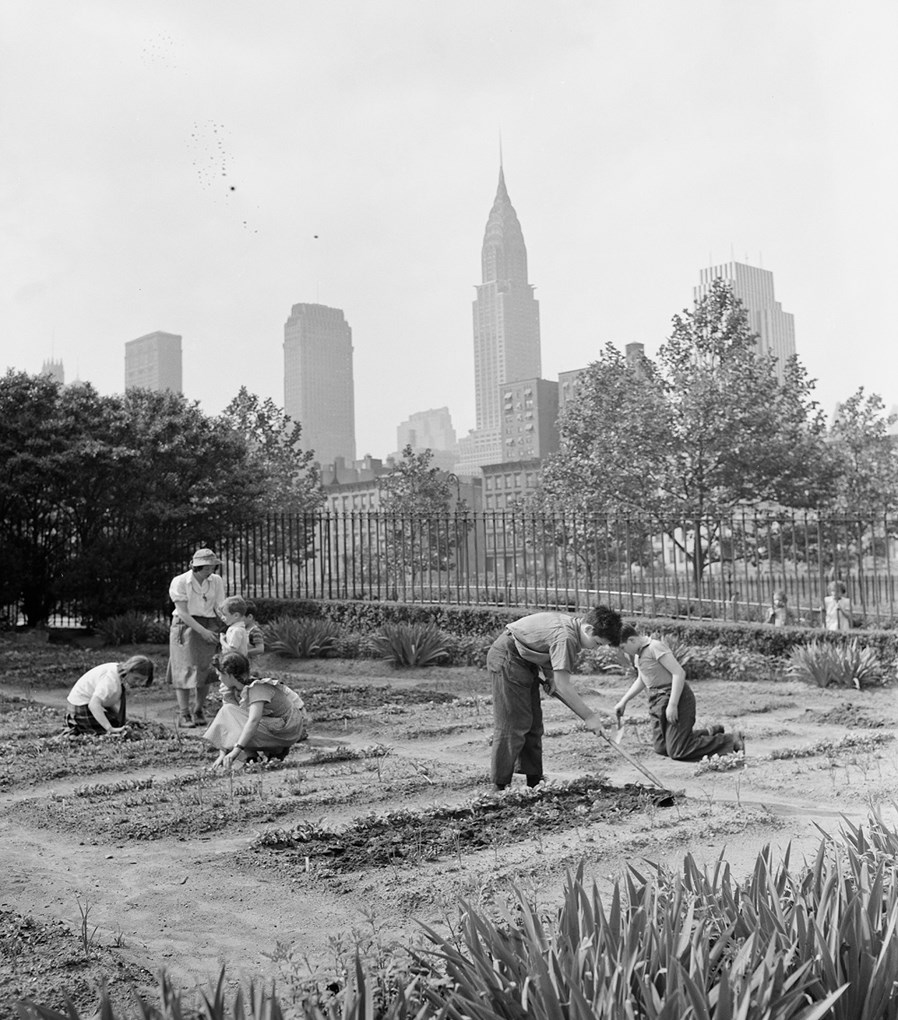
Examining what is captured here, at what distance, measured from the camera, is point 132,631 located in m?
17.9

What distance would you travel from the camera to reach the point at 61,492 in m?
19.3

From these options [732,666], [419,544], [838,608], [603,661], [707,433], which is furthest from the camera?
[707,433]

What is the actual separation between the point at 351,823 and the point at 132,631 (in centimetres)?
1302

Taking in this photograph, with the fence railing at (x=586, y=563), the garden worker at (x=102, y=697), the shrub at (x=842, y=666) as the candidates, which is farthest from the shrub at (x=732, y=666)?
the garden worker at (x=102, y=697)

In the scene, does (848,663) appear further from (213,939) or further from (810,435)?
(810,435)

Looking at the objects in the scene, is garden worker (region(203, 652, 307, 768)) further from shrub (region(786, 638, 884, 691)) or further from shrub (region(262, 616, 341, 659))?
shrub (region(262, 616, 341, 659))

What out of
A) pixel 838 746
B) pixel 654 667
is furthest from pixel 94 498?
pixel 838 746

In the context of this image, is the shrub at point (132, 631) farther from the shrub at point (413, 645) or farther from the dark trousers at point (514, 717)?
the dark trousers at point (514, 717)

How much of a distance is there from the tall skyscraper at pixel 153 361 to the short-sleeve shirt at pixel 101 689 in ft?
564

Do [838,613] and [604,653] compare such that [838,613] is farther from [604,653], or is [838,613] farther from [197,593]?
[197,593]

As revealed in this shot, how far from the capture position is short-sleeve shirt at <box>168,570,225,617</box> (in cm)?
1030

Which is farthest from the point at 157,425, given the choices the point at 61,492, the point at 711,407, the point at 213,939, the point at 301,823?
the point at 213,939

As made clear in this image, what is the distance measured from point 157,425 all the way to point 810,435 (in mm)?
14666

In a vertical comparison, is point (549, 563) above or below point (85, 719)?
above
